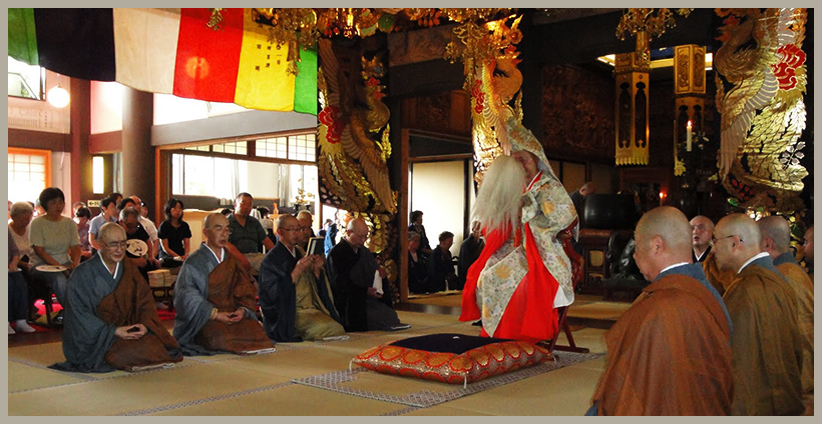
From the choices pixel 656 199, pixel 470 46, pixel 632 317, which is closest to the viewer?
pixel 632 317

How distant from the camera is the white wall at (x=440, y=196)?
37.6 feet

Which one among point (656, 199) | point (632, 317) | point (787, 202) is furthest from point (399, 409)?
point (656, 199)

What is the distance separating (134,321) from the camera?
187 inches

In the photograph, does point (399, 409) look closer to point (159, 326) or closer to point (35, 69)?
point (159, 326)

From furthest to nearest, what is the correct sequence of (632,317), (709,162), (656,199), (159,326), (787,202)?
(656,199)
(709,162)
(787,202)
(159,326)
(632,317)

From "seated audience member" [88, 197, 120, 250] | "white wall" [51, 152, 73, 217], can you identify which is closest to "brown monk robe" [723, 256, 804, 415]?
"seated audience member" [88, 197, 120, 250]

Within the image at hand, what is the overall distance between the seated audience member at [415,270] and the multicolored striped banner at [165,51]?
3.33 m

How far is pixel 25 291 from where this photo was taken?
6285mm

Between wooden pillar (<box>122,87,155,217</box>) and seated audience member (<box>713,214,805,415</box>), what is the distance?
10.4m

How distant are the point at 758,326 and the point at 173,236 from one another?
21.5 feet

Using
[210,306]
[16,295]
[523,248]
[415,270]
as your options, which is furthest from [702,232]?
[16,295]

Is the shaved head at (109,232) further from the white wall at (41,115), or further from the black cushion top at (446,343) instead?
the white wall at (41,115)

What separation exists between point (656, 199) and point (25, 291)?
33.1 feet

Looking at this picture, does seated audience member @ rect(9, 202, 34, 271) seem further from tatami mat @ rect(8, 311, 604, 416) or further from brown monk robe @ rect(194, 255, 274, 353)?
brown monk robe @ rect(194, 255, 274, 353)
